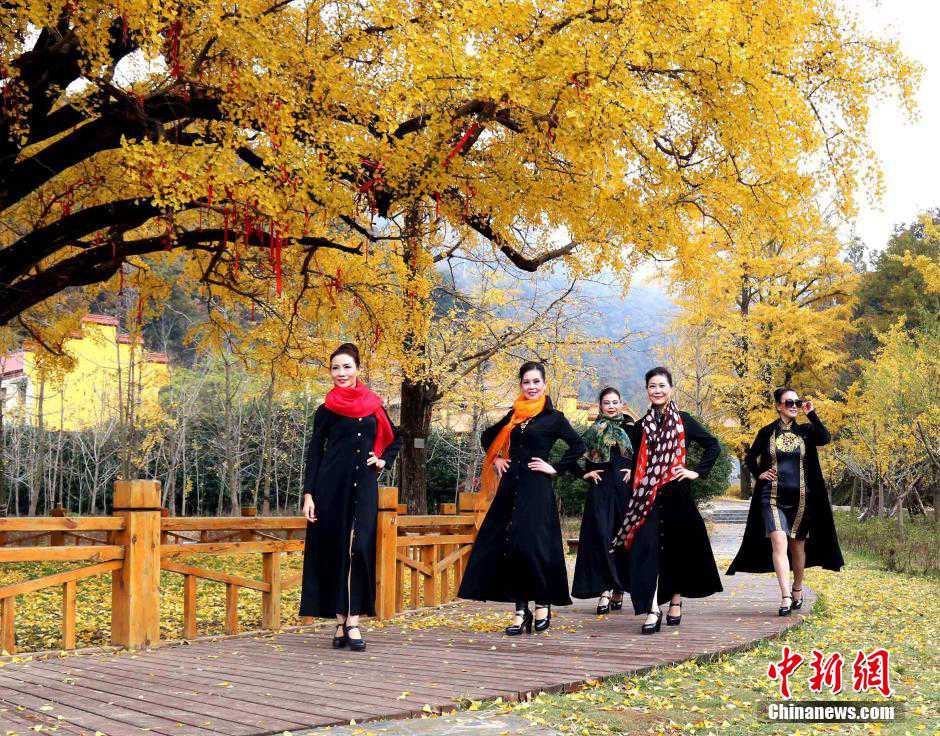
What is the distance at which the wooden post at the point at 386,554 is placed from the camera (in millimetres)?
8156

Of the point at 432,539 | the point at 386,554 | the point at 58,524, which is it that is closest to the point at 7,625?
the point at 58,524

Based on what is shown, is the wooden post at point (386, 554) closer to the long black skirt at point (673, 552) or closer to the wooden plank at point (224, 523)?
the wooden plank at point (224, 523)

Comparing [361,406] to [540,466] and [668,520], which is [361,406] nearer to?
[540,466]

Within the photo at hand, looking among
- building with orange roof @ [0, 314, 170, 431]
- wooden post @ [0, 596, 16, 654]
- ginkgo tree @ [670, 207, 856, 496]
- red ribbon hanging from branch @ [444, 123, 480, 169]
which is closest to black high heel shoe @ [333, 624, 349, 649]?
wooden post @ [0, 596, 16, 654]

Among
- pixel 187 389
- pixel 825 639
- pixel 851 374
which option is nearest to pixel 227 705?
pixel 825 639

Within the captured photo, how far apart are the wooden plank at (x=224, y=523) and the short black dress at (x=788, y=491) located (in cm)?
381

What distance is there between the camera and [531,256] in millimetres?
15211

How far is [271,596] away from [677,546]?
3.06 m

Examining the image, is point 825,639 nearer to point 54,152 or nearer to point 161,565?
point 161,565

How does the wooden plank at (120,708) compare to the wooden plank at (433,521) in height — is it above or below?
below

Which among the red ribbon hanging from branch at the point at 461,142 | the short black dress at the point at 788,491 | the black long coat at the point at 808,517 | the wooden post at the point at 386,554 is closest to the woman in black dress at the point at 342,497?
the wooden post at the point at 386,554

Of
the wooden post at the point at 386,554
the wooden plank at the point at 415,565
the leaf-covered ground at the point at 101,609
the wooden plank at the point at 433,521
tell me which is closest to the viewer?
the wooden post at the point at 386,554

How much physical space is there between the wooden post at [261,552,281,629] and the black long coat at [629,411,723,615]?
266 centimetres

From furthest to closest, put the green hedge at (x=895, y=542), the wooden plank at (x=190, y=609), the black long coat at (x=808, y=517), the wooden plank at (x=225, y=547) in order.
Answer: the green hedge at (x=895, y=542) → the black long coat at (x=808, y=517) → the wooden plank at (x=190, y=609) → the wooden plank at (x=225, y=547)
